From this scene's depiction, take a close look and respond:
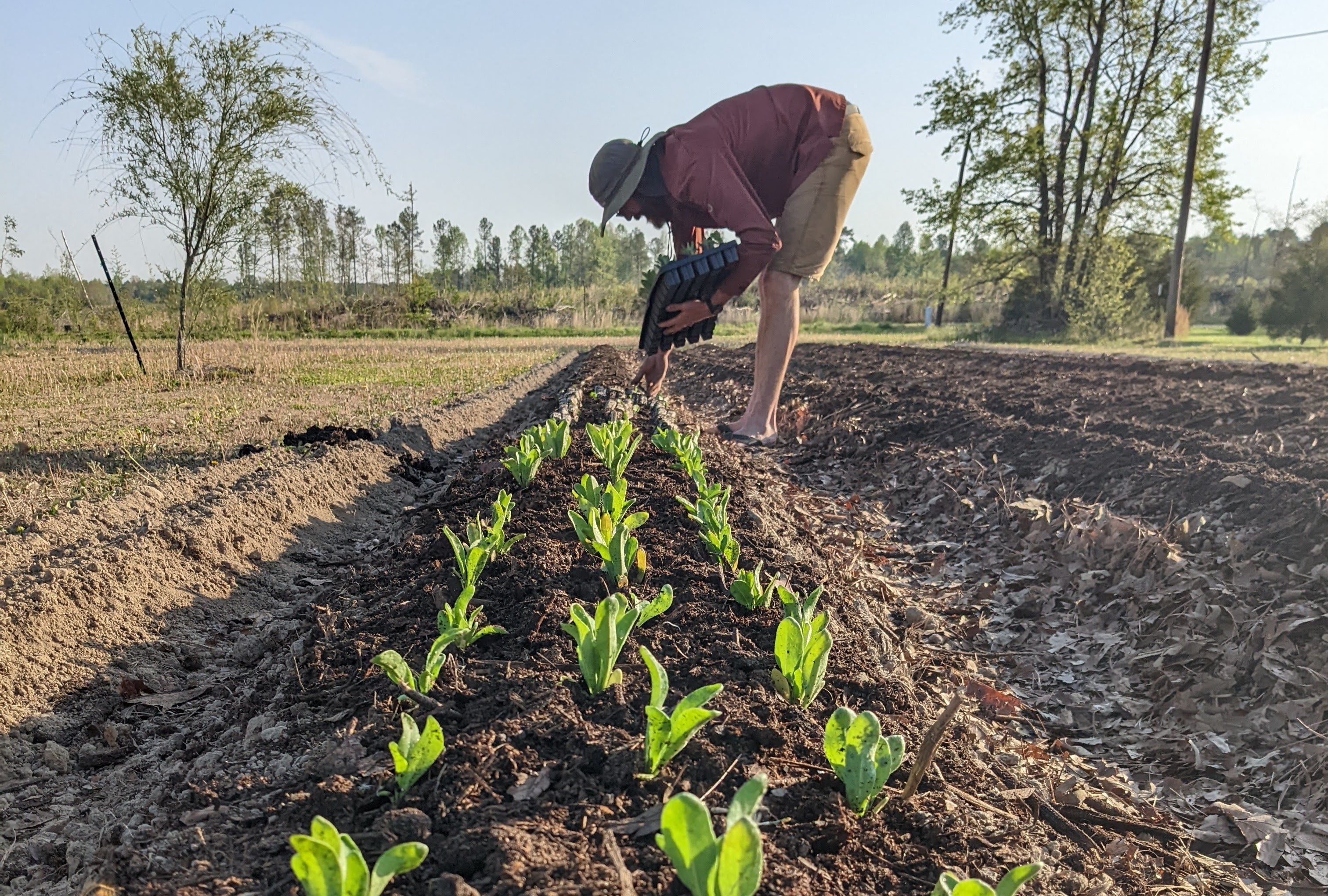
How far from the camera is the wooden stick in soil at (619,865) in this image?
1225mm

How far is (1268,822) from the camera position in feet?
6.64

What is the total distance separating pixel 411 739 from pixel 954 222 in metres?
28.1

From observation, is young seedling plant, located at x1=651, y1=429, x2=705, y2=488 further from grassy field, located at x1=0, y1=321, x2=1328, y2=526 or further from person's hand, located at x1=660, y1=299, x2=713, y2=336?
grassy field, located at x1=0, y1=321, x2=1328, y2=526

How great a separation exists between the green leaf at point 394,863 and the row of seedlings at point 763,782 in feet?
1.19

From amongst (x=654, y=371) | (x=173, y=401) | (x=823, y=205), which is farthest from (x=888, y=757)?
(x=173, y=401)

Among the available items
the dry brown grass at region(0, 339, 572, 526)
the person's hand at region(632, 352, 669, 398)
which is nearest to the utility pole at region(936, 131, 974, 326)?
the dry brown grass at region(0, 339, 572, 526)

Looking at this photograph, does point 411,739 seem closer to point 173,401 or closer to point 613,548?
point 613,548

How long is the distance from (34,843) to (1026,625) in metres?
3.36

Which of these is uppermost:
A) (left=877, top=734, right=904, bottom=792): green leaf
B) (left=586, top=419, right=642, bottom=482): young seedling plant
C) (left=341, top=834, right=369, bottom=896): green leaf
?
(left=586, top=419, right=642, bottom=482): young seedling plant

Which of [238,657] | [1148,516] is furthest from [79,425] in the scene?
[1148,516]

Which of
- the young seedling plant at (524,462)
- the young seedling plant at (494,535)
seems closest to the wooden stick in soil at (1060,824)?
the young seedling plant at (494,535)

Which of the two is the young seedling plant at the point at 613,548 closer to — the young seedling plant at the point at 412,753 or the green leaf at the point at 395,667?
the green leaf at the point at 395,667

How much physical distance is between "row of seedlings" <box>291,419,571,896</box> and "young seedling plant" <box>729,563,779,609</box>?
729 mm

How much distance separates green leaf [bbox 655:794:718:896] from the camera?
1098 millimetres
